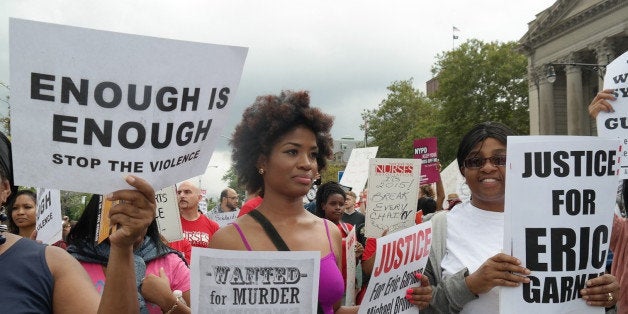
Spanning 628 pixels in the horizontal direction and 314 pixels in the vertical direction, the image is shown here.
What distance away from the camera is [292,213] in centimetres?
322

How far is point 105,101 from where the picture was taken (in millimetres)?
2148

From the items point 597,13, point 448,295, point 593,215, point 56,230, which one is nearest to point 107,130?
point 448,295

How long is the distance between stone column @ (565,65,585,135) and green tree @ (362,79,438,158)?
69.8ft

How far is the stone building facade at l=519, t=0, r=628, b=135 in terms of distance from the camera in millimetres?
42969

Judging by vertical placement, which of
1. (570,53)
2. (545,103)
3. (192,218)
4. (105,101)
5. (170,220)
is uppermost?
(570,53)

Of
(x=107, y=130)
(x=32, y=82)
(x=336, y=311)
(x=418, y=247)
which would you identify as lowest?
(x=336, y=311)

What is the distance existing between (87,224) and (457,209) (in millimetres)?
1897

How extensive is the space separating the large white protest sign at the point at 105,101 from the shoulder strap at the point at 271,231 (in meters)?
0.83

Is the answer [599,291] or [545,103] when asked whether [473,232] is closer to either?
[599,291]

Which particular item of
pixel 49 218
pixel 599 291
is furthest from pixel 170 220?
pixel 599 291

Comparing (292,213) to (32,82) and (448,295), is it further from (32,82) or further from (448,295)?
(32,82)

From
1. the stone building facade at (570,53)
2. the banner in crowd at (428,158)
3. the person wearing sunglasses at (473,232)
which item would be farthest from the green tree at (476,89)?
the person wearing sunglasses at (473,232)

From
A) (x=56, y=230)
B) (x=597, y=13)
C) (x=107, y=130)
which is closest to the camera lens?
(x=107, y=130)

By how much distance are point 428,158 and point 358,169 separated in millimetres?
3012
